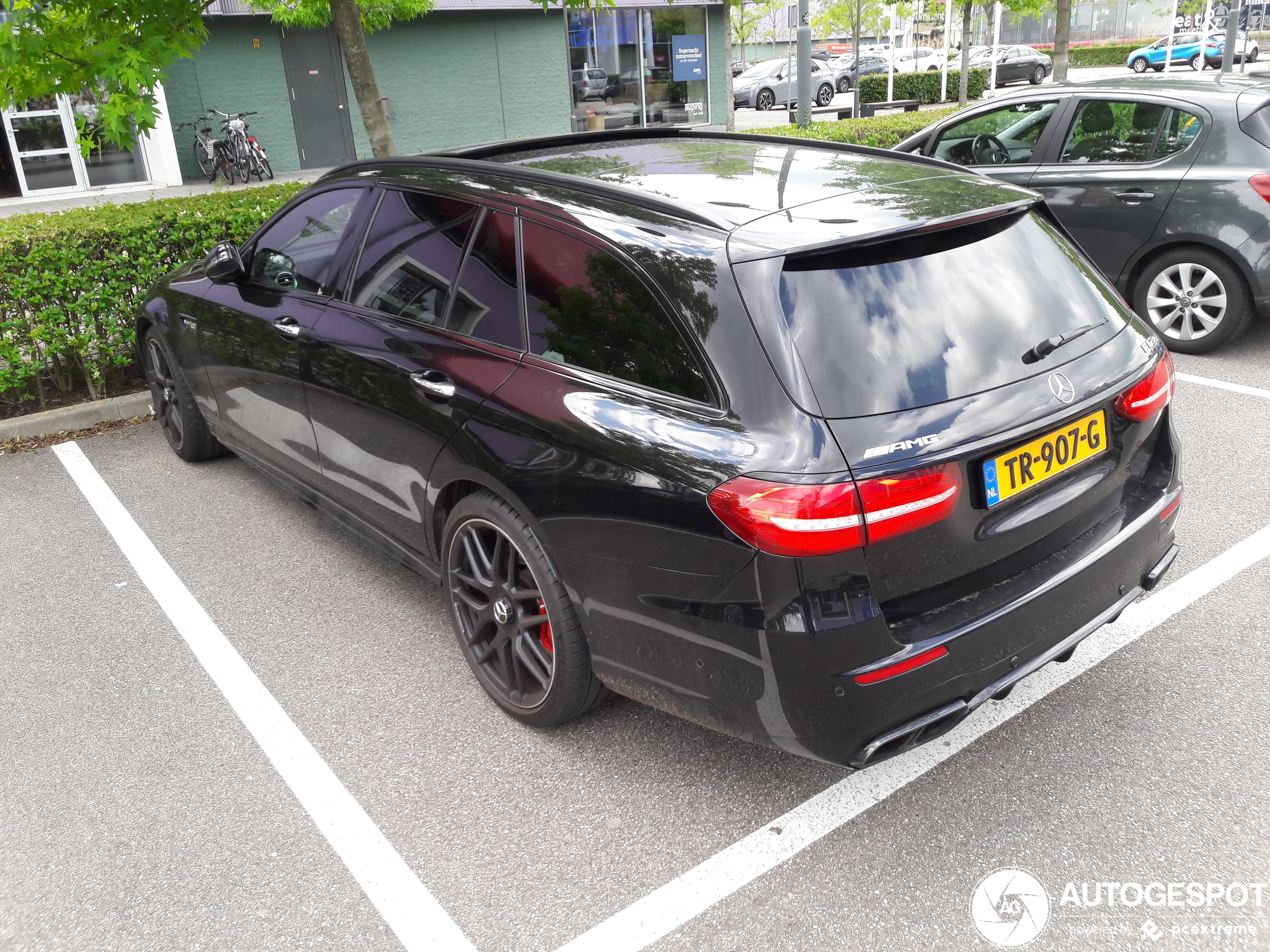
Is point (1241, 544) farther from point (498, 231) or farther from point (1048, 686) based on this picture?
point (498, 231)

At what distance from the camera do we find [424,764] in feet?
9.77

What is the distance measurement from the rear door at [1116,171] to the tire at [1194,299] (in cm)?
22

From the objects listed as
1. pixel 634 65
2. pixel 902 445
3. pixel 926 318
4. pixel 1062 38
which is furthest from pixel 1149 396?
pixel 634 65

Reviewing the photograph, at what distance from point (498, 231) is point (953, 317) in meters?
1.40

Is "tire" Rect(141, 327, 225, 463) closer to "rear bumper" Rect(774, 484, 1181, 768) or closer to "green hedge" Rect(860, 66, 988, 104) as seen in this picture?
"rear bumper" Rect(774, 484, 1181, 768)

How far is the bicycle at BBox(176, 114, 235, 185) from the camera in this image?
17938mm

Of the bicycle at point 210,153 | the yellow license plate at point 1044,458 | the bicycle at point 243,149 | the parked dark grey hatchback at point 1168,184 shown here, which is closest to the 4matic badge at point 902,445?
the yellow license plate at point 1044,458

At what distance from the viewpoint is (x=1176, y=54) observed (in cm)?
3819

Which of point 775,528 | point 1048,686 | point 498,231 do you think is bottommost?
point 1048,686

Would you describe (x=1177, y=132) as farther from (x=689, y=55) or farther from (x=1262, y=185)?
(x=689, y=55)

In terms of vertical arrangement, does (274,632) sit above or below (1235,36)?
below

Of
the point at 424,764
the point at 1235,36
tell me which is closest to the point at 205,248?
the point at 424,764

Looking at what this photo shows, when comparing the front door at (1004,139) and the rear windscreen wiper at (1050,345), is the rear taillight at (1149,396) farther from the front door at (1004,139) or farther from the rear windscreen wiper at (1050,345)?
the front door at (1004,139)

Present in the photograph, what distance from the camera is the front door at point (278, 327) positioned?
388 centimetres
